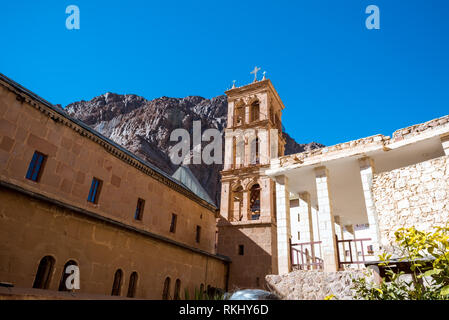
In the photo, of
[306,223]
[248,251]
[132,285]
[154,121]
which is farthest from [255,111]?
[154,121]

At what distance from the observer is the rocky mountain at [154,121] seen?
167 feet

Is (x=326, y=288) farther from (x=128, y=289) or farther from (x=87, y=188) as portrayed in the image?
(x=87, y=188)

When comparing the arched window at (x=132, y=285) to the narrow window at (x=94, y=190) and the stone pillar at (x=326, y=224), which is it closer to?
the narrow window at (x=94, y=190)

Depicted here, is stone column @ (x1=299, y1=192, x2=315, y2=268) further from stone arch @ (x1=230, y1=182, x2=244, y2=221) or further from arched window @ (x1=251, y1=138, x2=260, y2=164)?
arched window @ (x1=251, y1=138, x2=260, y2=164)

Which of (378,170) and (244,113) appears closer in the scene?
(378,170)

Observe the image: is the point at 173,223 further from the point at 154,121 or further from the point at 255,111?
the point at 154,121

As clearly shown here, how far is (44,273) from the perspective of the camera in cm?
972

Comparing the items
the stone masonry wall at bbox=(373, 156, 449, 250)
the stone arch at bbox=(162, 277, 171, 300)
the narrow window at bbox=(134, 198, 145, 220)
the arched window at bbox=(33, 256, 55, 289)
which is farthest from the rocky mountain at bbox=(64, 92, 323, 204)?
the stone masonry wall at bbox=(373, 156, 449, 250)

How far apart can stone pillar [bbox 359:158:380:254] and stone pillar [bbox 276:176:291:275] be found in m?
4.01

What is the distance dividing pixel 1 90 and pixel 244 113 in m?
20.5

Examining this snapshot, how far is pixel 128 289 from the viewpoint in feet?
41.3

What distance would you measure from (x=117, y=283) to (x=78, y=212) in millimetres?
3623

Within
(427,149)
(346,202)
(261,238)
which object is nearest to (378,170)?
(427,149)

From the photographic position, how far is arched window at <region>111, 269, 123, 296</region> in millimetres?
12045
